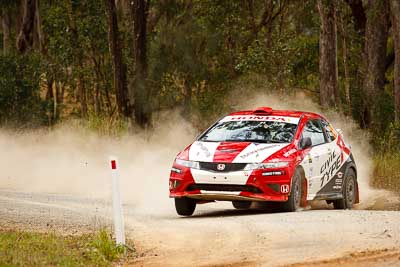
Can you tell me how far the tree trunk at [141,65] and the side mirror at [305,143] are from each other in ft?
57.5

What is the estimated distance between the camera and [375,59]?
35500mm

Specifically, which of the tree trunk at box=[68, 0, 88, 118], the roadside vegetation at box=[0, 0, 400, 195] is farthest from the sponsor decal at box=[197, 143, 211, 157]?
the tree trunk at box=[68, 0, 88, 118]

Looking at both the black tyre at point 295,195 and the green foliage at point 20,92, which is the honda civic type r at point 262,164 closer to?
the black tyre at point 295,195

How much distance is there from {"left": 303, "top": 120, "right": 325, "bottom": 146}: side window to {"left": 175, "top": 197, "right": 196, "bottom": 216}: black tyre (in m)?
2.23

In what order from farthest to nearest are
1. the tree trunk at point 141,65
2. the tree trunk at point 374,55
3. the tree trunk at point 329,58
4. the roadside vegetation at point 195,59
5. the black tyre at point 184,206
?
the tree trunk at point 374,55 → the tree trunk at point 141,65 → the roadside vegetation at point 195,59 → the tree trunk at point 329,58 → the black tyre at point 184,206

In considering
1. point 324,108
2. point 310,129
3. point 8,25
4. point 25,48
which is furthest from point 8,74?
point 310,129

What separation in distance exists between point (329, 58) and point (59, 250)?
72.8 ft

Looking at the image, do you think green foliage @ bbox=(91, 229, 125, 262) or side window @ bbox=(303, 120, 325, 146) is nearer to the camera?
green foliage @ bbox=(91, 229, 125, 262)

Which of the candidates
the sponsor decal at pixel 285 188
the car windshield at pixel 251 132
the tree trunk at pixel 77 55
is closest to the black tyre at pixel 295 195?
the sponsor decal at pixel 285 188

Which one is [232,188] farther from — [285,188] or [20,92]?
[20,92]

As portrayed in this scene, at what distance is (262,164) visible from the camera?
14.8 metres

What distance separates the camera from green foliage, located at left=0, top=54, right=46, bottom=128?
35.4 meters

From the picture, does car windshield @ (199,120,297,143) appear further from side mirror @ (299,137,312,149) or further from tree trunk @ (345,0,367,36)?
tree trunk @ (345,0,367,36)

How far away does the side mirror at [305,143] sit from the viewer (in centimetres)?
1577
